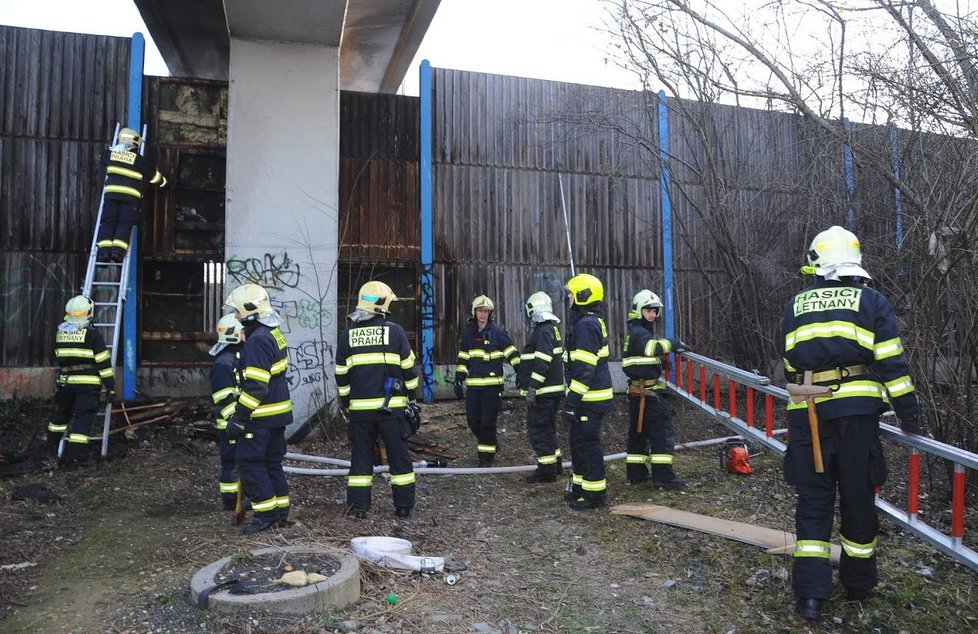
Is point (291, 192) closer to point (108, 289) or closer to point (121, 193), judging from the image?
point (121, 193)

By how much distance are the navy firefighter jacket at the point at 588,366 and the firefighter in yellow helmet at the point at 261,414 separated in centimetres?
252

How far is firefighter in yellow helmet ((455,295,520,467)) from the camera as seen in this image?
825 cm

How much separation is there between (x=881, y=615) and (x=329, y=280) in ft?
24.6

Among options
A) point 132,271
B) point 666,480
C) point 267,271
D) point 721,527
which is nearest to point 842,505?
point 721,527

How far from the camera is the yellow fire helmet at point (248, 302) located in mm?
5734

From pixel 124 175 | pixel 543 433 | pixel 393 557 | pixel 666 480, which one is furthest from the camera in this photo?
pixel 124 175

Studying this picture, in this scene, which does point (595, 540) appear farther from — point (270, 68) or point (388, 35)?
point (388, 35)

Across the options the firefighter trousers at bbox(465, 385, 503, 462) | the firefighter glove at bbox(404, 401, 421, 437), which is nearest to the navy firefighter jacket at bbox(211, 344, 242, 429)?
the firefighter glove at bbox(404, 401, 421, 437)

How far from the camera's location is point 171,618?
12.8 feet

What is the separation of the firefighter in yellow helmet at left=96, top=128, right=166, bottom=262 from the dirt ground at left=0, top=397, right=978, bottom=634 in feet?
8.96

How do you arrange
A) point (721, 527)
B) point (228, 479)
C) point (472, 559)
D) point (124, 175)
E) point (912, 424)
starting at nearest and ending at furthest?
point (912, 424) → point (472, 559) → point (721, 527) → point (228, 479) → point (124, 175)

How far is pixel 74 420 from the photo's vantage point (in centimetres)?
799

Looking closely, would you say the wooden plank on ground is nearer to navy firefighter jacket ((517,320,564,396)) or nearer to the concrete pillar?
navy firefighter jacket ((517,320,564,396))

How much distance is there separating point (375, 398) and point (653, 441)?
285cm
